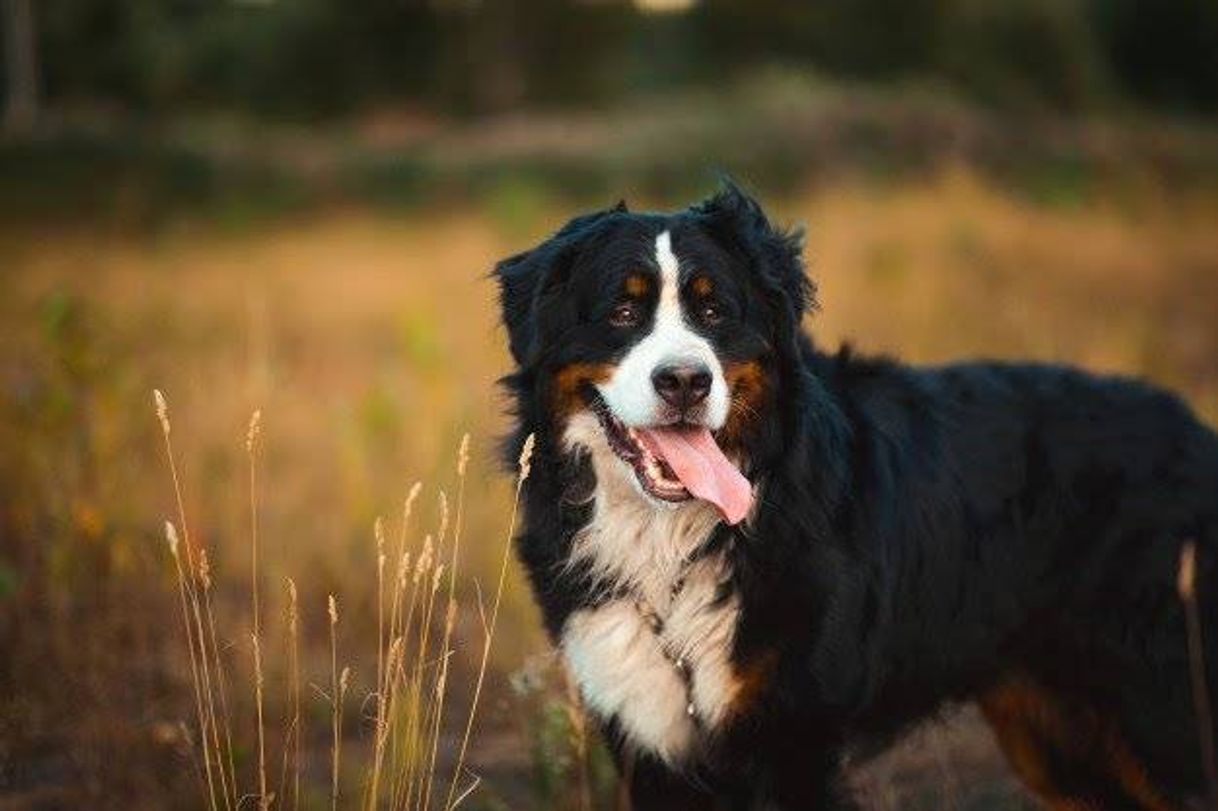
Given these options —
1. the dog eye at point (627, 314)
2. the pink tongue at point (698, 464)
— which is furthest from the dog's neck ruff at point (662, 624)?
the dog eye at point (627, 314)

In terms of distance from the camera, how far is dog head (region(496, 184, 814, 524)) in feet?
10.3

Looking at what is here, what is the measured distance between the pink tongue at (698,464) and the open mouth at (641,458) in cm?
2

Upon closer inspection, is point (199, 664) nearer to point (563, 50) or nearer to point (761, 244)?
point (761, 244)

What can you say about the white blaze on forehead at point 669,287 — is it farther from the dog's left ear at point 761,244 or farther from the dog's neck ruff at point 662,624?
the dog's neck ruff at point 662,624

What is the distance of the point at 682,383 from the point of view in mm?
3025

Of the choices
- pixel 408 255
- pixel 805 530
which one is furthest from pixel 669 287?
pixel 408 255

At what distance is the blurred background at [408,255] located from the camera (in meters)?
4.86

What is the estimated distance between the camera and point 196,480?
6504mm

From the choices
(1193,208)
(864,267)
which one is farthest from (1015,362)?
(1193,208)

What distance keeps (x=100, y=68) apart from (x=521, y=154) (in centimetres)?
1227

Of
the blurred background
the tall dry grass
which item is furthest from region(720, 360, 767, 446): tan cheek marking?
the blurred background

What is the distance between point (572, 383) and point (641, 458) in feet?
0.90

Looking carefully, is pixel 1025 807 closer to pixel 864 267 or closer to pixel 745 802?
pixel 745 802

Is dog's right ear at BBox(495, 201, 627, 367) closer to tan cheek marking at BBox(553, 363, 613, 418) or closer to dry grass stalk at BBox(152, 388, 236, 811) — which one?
tan cheek marking at BBox(553, 363, 613, 418)
